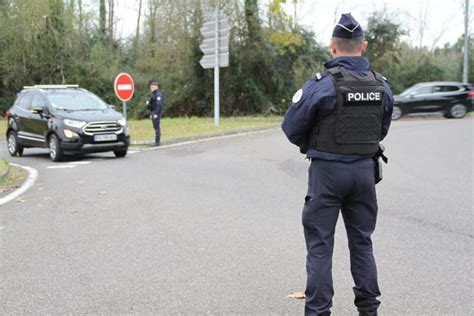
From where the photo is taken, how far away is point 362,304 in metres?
3.72

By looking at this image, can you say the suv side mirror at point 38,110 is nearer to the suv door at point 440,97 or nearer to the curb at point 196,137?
the curb at point 196,137

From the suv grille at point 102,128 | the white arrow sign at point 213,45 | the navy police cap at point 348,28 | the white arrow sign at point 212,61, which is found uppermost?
the white arrow sign at point 213,45

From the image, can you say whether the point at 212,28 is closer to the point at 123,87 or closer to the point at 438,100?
the point at 123,87

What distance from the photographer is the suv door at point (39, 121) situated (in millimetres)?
13824

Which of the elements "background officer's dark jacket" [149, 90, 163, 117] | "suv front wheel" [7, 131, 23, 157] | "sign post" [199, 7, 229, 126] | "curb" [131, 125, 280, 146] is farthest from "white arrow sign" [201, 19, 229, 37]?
"suv front wheel" [7, 131, 23, 157]

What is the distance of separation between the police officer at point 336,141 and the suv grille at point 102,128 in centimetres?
1027

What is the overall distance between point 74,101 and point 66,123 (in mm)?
1198

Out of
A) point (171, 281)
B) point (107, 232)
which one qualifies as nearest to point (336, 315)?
point (171, 281)

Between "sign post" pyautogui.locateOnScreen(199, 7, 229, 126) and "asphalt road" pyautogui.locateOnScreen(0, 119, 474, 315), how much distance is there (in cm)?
1253

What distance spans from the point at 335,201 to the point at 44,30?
33680mm

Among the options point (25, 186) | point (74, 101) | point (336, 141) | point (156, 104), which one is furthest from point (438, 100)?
point (336, 141)

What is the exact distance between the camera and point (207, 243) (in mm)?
5910

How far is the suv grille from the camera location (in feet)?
43.6

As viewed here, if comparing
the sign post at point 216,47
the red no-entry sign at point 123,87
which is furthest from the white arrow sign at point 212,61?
the red no-entry sign at point 123,87
